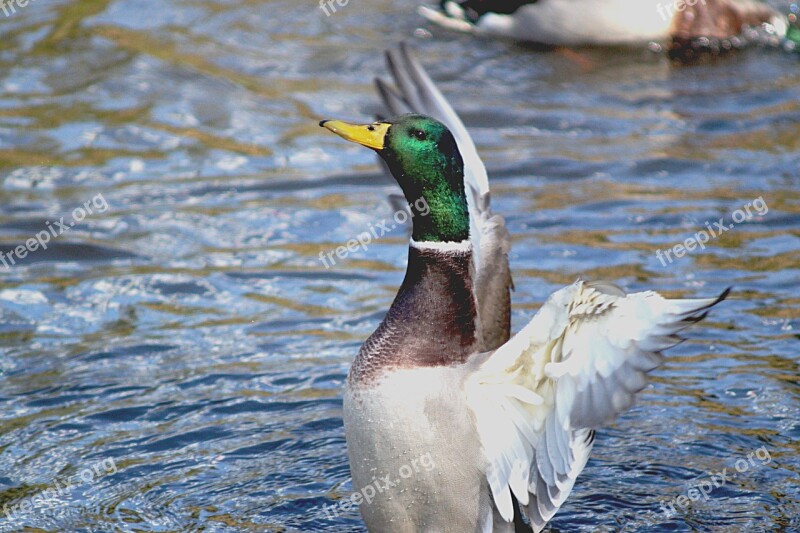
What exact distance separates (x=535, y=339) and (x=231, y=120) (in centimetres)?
596

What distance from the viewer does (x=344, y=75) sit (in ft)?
33.8

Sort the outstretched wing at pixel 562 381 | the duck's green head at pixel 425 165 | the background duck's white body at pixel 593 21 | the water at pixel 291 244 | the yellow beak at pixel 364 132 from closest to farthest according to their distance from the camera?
the outstretched wing at pixel 562 381 → the yellow beak at pixel 364 132 → the duck's green head at pixel 425 165 → the water at pixel 291 244 → the background duck's white body at pixel 593 21

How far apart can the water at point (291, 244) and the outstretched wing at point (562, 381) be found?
0.68m

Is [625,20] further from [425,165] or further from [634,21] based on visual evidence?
[425,165]

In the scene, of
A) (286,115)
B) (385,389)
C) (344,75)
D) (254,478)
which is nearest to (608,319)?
(385,389)

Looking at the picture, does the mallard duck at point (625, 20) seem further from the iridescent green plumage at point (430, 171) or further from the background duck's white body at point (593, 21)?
the iridescent green plumage at point (430, 171)

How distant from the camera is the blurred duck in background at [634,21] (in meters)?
10.6

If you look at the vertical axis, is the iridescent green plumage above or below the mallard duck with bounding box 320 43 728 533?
above

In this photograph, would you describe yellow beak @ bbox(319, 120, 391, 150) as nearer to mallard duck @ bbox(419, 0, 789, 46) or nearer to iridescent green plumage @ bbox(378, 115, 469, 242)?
iridescent green plumage @ bbox(378, 115, 469, 242)

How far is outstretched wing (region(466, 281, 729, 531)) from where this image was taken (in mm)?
3789

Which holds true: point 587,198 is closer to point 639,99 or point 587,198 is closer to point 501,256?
point 639,99

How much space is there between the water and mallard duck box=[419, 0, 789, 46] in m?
0.19

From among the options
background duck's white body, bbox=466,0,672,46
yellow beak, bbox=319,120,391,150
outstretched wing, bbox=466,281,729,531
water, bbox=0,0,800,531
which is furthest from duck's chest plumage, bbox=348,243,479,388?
background duck's white body, bbox=466,0,672,46

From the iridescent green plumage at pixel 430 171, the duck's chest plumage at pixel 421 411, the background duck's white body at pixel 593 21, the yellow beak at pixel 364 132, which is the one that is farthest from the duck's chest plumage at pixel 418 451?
the background duck's white body at pixel 593 21
